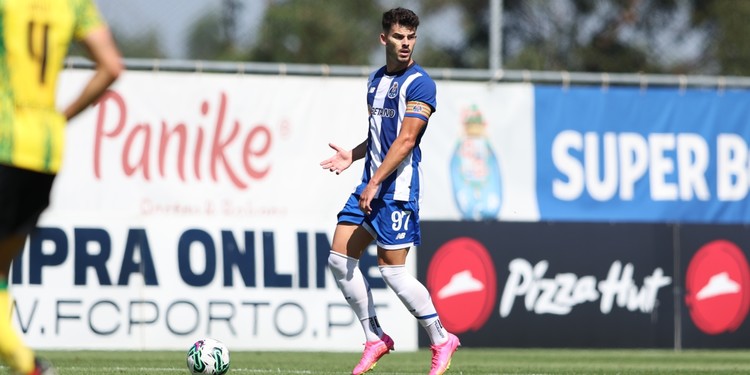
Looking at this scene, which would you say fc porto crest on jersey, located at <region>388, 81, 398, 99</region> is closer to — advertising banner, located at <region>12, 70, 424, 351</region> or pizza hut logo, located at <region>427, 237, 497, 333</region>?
advertising banner, located at <region>12, 70, 424, 351</region>

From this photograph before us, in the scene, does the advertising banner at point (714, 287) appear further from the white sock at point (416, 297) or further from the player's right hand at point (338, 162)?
the player's right hand at point (338, 162)

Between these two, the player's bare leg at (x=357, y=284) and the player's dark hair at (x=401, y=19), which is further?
the player's bare leg at (x=357, y=284)

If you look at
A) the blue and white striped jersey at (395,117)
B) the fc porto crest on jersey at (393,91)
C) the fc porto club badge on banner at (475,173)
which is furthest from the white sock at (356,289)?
the fc porto club badge on banner at (475,173)

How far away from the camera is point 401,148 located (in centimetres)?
805

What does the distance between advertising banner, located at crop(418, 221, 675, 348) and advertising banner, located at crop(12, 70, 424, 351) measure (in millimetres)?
499

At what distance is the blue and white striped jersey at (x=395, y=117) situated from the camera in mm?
8227

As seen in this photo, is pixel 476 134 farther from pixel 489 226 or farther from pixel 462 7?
pixel 462 7

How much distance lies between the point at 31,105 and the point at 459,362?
6741mm

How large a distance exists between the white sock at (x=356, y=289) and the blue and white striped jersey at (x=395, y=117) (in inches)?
18.5

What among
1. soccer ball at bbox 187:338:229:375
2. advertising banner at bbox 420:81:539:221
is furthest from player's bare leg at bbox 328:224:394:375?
advertising banner at bbox 420:81:539:221

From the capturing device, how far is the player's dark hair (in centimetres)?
821

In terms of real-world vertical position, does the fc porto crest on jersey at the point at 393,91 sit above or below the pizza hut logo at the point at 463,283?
above

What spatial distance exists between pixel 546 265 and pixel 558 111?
2447 millimetres

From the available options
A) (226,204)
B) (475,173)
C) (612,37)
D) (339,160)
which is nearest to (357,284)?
(339,160)
